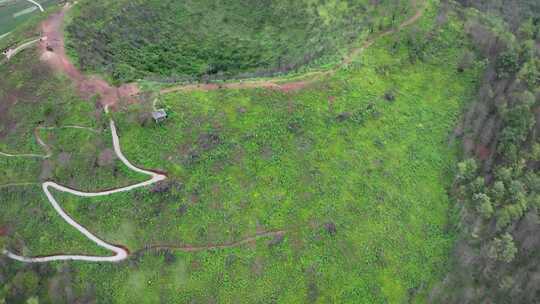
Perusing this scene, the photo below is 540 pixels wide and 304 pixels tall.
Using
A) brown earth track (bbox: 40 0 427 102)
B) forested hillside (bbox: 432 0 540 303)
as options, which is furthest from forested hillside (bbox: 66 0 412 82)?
forested hillside (bbox: 432 0 540 303)

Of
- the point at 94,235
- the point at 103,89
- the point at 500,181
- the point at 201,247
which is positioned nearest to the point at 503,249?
the point at 500,181

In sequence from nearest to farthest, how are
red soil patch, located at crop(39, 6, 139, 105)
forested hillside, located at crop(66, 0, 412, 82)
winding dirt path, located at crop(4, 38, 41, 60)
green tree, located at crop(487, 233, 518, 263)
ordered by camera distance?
green tree, located at crop(487, 233, 518, 263)
red soil patch, located at crop(39, 6, 139, 105)
winding dirt path, located at crop(4, 38, 41, 60)
forested hillside, located at crop(66, 0, 412, 82)

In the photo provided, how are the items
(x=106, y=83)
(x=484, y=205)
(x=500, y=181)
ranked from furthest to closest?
1. (x=106, y=83)
2. (x=500, y=181)
3. (x=484, y=205)

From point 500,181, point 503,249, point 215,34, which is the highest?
point 215,34

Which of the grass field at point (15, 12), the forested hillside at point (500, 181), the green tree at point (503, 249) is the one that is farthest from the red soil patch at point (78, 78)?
the green tree at point (503, 249)

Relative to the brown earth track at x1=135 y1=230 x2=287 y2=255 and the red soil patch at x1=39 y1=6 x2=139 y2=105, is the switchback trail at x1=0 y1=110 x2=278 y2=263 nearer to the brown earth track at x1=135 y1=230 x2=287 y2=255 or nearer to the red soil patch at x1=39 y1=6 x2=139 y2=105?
the brown earth track at x1=135 y1=230 x2=287 y2=255

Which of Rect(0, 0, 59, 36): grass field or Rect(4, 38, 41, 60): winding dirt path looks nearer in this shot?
Rect(4, 38, 41, 60): winding dirt path

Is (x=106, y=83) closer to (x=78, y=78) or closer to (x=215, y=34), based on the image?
(x=78, y=78)
